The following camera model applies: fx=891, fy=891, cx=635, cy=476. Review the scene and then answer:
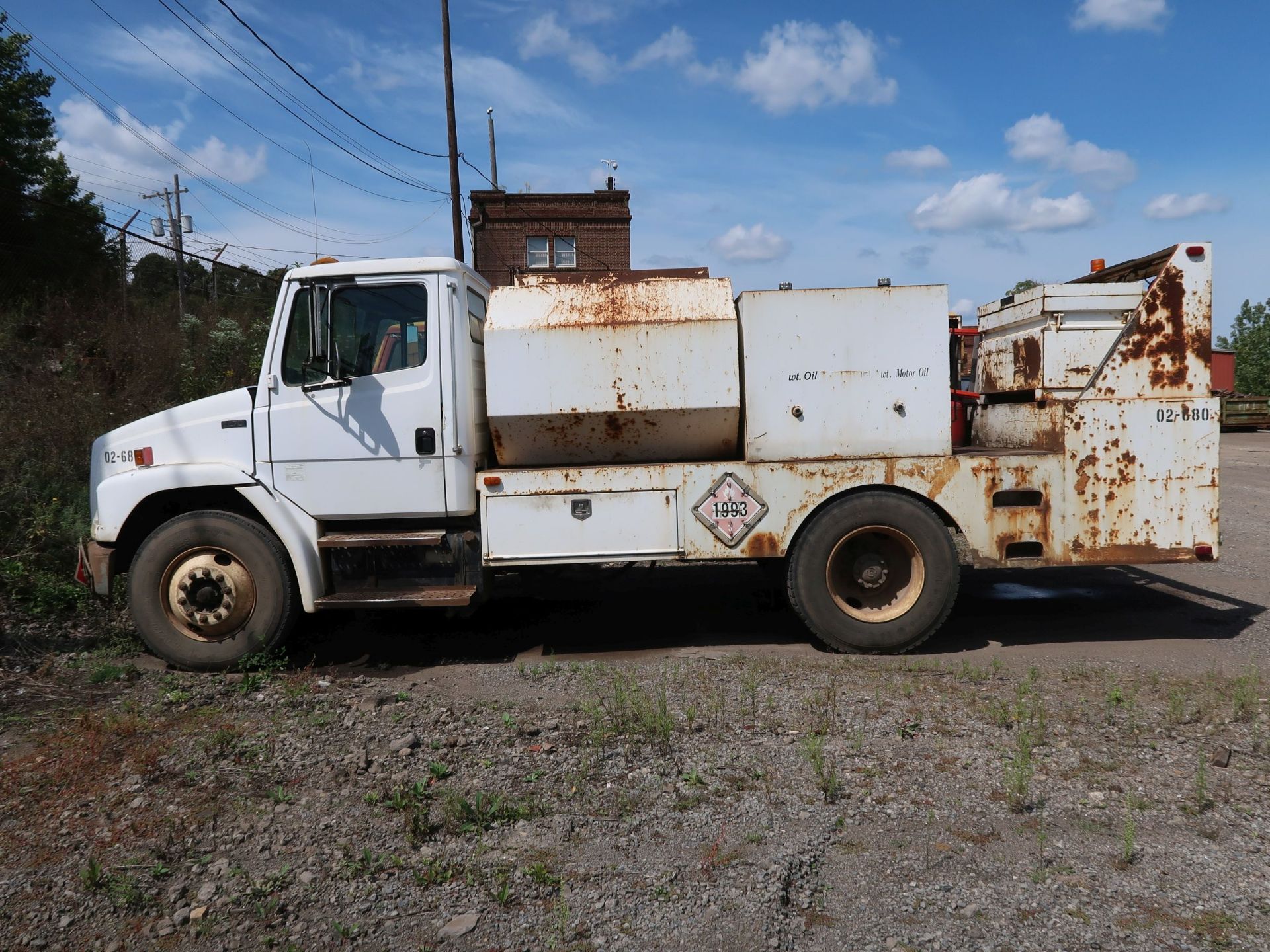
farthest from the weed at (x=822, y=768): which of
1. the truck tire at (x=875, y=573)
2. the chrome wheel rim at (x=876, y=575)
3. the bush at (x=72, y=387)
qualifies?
the bush at (x=72, y=387)

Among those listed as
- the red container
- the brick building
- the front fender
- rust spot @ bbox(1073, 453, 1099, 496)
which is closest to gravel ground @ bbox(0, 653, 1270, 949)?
the front fender

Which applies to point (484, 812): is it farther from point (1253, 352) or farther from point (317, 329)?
point (1253, 352)

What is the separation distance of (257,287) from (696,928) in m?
21.6

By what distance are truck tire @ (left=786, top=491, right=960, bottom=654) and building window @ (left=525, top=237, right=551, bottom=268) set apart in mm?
26295

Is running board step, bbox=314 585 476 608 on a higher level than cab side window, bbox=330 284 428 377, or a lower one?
lower

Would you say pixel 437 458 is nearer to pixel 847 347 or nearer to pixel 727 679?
pixel 727 679

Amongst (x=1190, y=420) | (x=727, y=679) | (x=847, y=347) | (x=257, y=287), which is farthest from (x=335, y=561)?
(x=257, y=287)

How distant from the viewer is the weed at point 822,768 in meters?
3.89

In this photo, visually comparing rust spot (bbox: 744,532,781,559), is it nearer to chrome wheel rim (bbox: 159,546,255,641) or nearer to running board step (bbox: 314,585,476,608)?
running board step (bbox: 314,585,476,608)

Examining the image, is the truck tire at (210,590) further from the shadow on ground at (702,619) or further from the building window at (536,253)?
the building window at (536,253)

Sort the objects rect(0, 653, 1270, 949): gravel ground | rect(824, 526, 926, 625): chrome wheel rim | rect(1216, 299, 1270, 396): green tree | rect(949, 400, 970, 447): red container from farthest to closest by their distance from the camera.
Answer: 1. rect(1216, 299, 1270, 396): green tree
2. rect(949, 400, 970, 447): red container
3. rect(824, 526, 926, 625): chrome wheel rim
4. rect(0, 653, 1270, 949): gravel ground

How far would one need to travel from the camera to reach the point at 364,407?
19.5 ft

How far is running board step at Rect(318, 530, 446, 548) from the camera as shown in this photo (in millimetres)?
5973

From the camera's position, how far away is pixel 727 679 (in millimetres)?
5527
